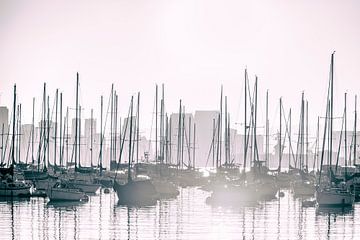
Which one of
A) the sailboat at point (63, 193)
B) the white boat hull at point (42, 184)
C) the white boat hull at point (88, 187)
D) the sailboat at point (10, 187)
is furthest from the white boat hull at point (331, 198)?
the white boat hull at point (42, 184)

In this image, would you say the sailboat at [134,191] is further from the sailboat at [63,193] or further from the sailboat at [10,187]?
the sailboat at [10,187]

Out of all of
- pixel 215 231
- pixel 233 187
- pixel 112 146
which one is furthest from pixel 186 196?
pixel 215 231

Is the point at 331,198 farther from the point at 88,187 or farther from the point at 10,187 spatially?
the point at 10,187

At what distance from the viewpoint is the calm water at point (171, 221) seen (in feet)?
235

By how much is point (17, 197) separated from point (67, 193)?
9088 mm

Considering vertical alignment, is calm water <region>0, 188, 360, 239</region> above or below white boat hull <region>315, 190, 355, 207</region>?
below

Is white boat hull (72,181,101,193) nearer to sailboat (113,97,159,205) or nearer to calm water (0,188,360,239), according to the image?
calm water (0,188,360,239)

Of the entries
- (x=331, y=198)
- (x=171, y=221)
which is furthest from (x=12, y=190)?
(x=331, y=198)

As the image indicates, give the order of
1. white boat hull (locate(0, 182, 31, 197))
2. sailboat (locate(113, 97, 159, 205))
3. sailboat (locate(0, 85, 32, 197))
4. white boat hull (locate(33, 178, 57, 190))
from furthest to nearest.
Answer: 1. white boat hull (locate(33, 178, 57, 190))
2. white boat hull (locate(0, 182, 31, 197))
3. sailboat (locate(0, 85, 32, 197))
4. sailboat (locate(113, 97, 159, 205))

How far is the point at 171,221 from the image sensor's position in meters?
82.4

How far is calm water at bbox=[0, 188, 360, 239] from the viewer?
71500 mm

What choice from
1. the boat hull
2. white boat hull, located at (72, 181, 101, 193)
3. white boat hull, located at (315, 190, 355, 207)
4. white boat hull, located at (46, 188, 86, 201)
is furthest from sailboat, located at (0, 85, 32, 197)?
white boat hull, located at (315, 190, 355, 207)

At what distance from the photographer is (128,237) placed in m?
68.8

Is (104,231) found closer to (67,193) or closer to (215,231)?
(215,231)
